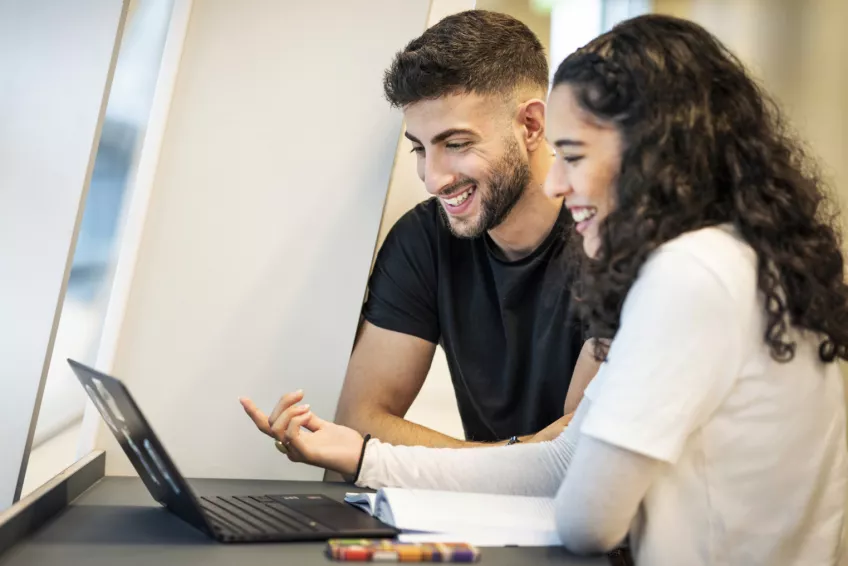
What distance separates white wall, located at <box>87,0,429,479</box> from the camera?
180 centimetres

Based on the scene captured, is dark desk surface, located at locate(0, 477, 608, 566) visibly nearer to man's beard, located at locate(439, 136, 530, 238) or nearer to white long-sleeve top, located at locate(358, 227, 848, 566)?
white long-sleeve top, located at locate(358, 227, 848, 566)

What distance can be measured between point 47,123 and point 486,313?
3.01 feet

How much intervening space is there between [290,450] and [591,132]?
66 cm

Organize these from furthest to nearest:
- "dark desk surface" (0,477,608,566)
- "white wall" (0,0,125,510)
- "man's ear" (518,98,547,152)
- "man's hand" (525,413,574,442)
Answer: "man's ear" (518,98,547,152) < "man's hand" (525,413,574,442) < "white wall" (0,0,125,510) < "dark desk surface" (0,477,608,566)

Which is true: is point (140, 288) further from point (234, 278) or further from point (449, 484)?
point (449, 484)

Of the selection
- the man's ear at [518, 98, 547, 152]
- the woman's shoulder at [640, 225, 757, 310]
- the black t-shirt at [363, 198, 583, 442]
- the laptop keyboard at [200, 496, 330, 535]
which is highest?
the man's ear at [518, 98, 547, 152]

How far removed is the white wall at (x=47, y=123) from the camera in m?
1.40

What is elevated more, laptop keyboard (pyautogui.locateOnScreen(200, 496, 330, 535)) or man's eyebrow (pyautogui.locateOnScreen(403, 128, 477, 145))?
man's eyebrow (pyautogui.locateOnScreen(403, 128, 477, 145))

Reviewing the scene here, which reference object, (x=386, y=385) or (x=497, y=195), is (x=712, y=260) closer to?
(x=497, y=195)

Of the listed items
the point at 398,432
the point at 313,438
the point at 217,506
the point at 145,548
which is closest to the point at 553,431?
the point at 398,432

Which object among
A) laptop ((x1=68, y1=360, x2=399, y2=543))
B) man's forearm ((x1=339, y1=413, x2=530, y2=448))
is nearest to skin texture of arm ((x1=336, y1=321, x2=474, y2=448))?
man's forearm ((x1=339, y1=413, x2=530, y2=448))

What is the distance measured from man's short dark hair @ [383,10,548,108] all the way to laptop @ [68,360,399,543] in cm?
86

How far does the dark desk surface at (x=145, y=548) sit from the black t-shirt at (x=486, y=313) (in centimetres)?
84

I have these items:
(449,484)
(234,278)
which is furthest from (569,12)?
(449,484)
